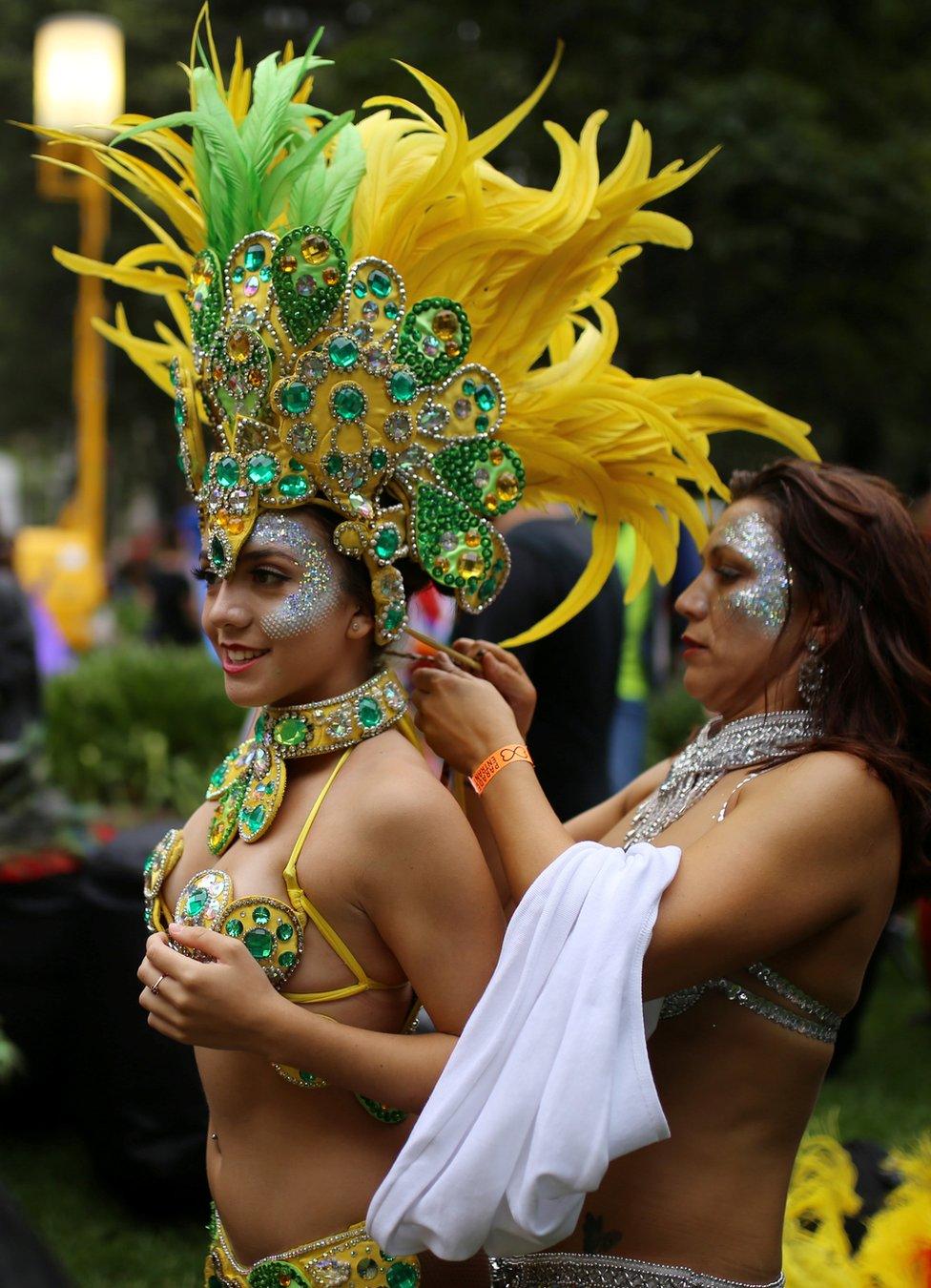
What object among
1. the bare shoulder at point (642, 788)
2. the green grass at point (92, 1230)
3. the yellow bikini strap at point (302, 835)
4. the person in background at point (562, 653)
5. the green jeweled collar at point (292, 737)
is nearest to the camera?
the yellow bikini strap at point (302, 835)

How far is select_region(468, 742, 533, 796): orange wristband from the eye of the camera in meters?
2.21

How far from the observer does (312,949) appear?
214 cm

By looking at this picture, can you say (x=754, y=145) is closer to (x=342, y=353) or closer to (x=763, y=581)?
(x=763, y=581)

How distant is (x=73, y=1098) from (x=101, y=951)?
22.2 inches

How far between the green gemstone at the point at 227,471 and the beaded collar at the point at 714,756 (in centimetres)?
85

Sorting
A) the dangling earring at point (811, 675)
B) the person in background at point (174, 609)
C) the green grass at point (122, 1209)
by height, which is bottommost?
→ the person in background at point (174, 609)

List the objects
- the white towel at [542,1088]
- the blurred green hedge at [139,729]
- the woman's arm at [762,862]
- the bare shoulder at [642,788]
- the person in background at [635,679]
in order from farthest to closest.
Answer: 1. the blurred green hedge at [139,729]
2. the person in background at [635,679]
3. the bare shoulder at [642,788]
4. the woman's arm at [762,862]
5. the white towel at [542,1088]

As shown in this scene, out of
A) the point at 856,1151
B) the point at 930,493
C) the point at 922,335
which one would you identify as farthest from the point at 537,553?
the point at 922,335

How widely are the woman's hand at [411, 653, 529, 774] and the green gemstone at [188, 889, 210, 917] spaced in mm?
427

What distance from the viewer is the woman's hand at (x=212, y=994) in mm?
2002

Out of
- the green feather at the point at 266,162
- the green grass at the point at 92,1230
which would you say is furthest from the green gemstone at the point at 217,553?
the green grass at the point at 92,1230

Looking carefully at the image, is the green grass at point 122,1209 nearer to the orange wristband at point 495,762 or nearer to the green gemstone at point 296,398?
the orange wristband at point 495,762

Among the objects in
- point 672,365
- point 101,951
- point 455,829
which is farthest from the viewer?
point 672,365

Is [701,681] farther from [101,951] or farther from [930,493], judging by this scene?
[930,493]
